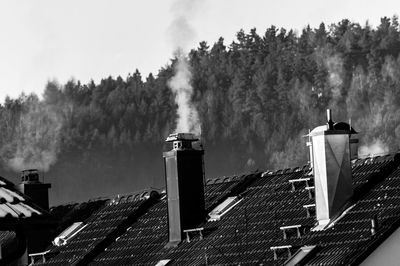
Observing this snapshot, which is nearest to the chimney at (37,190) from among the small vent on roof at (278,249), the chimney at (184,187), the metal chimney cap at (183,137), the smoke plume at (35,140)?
the metal chimney cap at (183,137)

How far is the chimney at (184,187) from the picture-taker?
126 feet

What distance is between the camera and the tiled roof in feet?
49.8

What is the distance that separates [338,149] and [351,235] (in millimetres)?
2885

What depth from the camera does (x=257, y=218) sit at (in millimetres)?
35594

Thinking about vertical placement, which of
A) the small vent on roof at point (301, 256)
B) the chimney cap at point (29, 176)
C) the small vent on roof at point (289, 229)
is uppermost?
the chimney cap at point (29, 176)

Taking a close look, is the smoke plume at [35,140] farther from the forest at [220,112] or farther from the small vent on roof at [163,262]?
the small vent on roof at [163,262]

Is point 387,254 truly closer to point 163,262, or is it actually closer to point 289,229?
point 289,229

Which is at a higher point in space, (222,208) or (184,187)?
(184,187)

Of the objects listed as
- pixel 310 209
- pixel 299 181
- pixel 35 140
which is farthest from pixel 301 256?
pixel 35 140

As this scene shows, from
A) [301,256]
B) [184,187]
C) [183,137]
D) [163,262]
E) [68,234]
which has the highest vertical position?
[183,137]

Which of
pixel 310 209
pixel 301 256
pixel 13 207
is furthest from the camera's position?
pixel 310 209

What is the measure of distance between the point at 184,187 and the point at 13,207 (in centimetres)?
2382

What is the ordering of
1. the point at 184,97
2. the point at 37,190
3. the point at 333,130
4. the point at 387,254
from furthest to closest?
1. the point at 184,97
2. the point at 37,190
3. the point at 333,130
4. the point at 387,254

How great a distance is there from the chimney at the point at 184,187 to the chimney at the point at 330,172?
5.43 m
